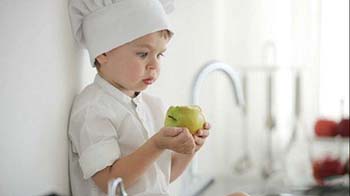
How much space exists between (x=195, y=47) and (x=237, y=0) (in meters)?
0.29

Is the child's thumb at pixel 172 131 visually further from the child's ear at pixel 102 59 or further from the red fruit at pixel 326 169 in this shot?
the red fruit at pixel 326 169

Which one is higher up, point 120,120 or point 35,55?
point 35,55

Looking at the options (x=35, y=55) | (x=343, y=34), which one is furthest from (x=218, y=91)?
(x=35, y=55)

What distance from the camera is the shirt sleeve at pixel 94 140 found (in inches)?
34.9

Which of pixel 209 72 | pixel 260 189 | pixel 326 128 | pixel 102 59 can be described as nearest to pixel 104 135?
pixel 102 59

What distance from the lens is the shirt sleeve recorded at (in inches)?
34.9

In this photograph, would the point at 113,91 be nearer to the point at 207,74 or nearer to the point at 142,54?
the point at 142,54

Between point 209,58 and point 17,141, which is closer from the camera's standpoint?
point 17,141

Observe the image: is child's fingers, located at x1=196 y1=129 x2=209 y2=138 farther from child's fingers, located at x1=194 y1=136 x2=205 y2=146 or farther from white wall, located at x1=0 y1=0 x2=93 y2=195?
white wall, located at x1=0 y1=0 x2=93 y2=195

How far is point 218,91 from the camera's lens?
180cm

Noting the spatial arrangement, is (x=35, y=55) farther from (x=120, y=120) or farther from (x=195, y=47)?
(x=195, y=47)

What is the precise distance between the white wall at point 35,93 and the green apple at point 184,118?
0.51ft

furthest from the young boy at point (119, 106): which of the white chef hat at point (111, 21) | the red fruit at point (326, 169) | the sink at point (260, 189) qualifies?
the red fruit at point (326, 169)

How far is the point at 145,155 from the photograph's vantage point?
89 cm
